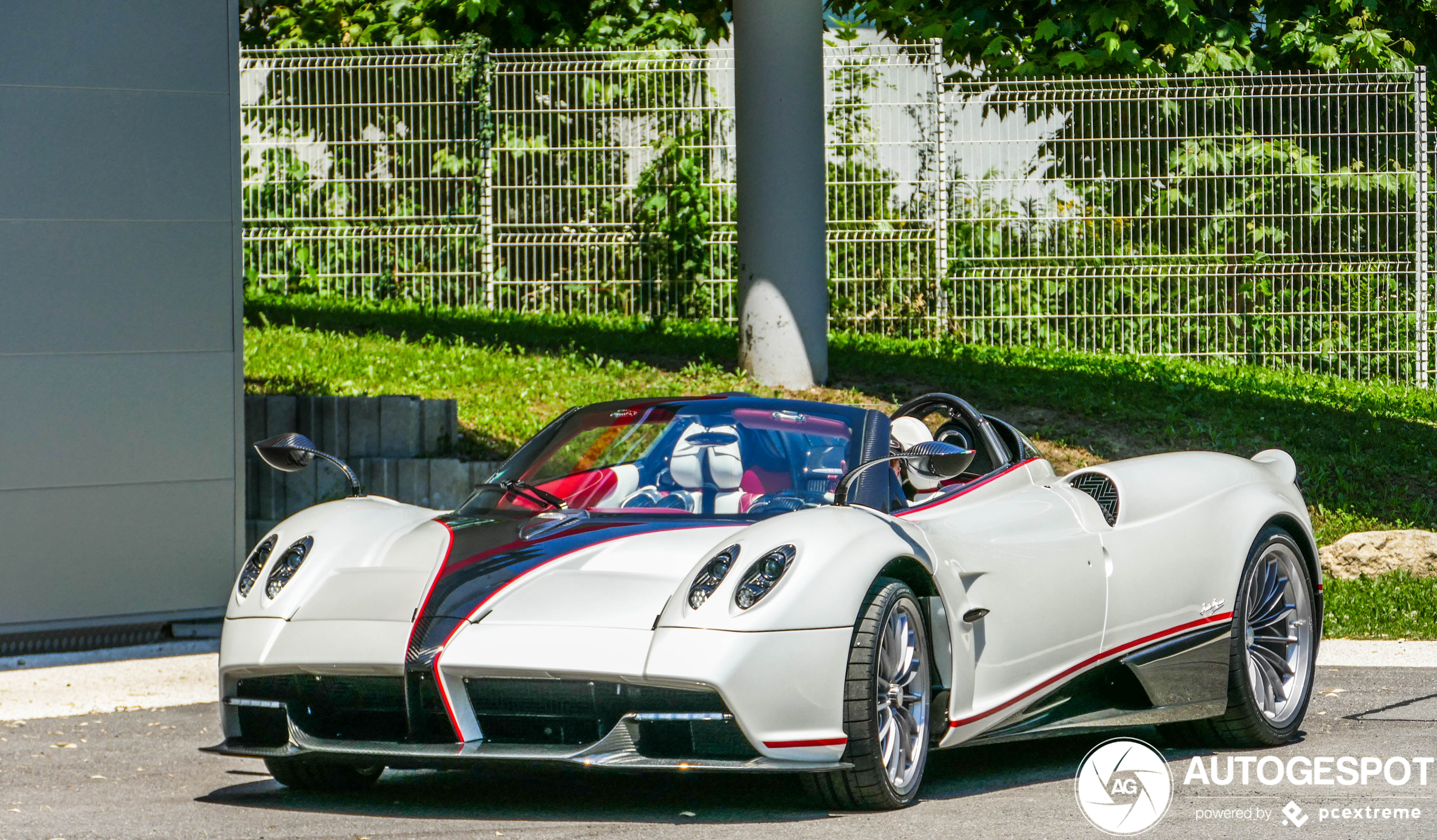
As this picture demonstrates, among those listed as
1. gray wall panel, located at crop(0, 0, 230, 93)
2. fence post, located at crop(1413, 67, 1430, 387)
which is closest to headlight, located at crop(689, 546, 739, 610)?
gray wall panel, located at crop(0, 0, 230, 93)

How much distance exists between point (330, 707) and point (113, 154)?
4.40m

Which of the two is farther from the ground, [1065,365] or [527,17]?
[527,17]

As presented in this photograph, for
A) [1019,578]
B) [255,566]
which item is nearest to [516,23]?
[255,566]

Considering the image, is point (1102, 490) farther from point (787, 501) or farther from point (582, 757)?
point (582, 757)

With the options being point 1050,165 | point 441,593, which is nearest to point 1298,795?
point 441,593

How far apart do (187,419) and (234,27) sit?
75.6 inches

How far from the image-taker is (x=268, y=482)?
31.5 ft

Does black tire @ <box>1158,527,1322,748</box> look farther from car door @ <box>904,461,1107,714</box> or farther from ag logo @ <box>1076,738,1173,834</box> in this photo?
car door @ <box>904,461,1107,714</box>

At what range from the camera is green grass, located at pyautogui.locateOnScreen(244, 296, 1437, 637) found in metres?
11.0

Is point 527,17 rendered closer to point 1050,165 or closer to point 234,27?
point 1050,165

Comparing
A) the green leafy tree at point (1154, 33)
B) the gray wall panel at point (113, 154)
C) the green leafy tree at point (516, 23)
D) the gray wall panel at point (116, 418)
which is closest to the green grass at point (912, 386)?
the gray wall panel at point (116, 418)

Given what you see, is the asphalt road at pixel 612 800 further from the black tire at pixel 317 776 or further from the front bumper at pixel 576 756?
the front bumper at pixel 576 756

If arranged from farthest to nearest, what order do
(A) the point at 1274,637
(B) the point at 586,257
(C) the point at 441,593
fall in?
(B) the point at 586,257
(A) the point at 1274,637
(C) the point at 441,593

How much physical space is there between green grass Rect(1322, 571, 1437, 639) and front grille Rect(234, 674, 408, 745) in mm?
5242
